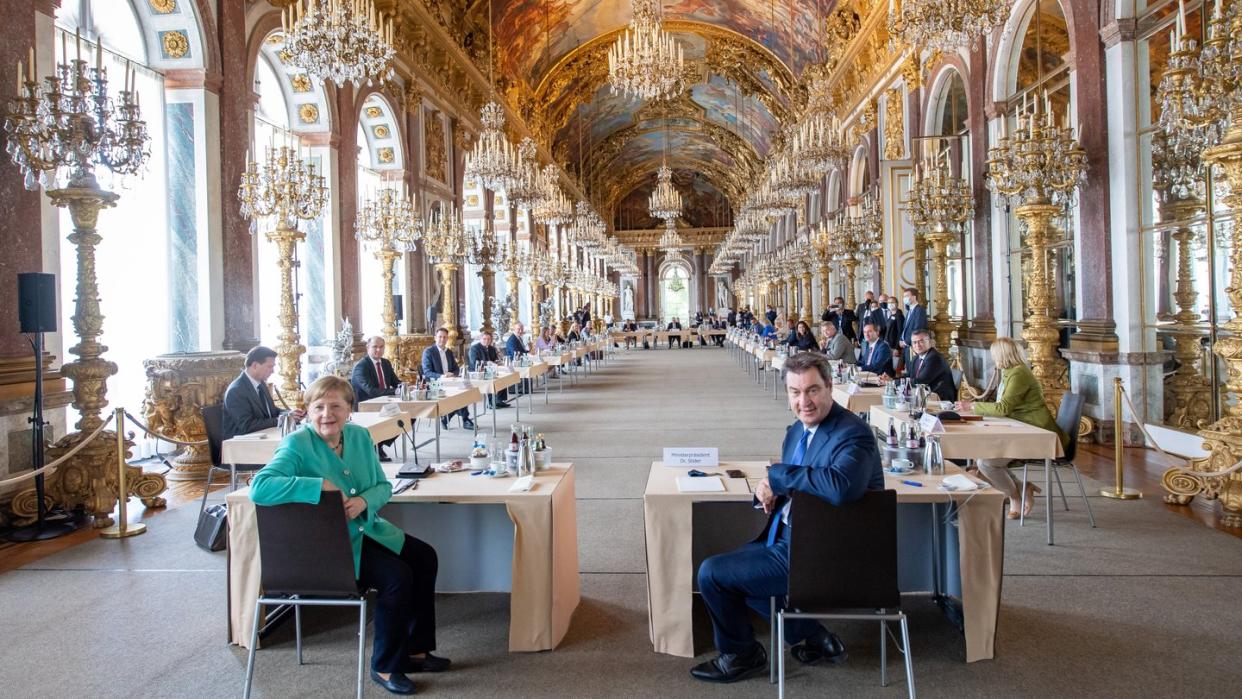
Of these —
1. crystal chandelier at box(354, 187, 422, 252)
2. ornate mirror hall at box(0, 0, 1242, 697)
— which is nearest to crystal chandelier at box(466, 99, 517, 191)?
ornate mirror hall at box(0, 0, 1242, 697)

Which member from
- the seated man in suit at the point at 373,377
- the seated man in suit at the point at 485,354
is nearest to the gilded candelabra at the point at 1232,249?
the seated man in suit at the point at 373,377

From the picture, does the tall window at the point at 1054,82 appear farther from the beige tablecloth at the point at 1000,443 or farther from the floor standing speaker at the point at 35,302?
the floor standing speaker at the point at 35,302

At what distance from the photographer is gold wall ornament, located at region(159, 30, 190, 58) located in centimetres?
878

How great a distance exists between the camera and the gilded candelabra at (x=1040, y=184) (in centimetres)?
805

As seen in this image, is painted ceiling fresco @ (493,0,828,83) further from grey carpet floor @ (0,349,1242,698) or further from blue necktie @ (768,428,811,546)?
blue necktie @ (768,428,811,546)

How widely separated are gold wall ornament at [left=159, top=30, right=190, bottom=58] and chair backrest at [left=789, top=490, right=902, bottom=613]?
8.85 m

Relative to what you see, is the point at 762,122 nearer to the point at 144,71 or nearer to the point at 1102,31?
the point at 1102,31

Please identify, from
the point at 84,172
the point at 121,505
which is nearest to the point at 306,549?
the point at 121,505

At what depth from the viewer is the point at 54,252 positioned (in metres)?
6.94

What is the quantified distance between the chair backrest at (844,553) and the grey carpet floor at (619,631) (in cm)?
60

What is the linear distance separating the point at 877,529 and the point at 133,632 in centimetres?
358

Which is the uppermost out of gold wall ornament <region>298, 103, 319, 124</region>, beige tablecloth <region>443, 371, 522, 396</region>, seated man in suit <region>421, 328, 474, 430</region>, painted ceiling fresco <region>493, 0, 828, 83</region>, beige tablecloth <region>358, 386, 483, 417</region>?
painted ceiling fresco <region>493, 0, 828, 83</region>

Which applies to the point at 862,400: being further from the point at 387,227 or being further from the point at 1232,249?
the point at 387,227

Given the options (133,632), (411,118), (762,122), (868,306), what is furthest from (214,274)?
(762,122)
